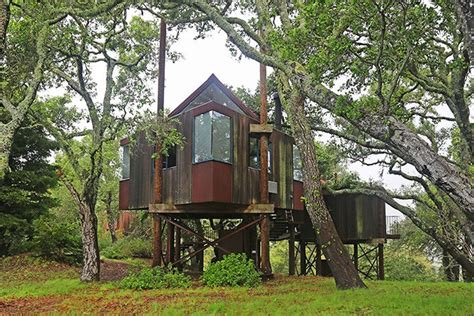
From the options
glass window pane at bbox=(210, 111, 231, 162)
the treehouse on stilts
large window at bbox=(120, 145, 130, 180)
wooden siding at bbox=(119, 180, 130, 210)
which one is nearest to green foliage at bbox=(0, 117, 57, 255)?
wooden siding at bbox=(119, 180, 130, 210)

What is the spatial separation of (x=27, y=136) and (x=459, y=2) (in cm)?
1715

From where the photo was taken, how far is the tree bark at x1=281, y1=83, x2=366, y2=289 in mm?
10562

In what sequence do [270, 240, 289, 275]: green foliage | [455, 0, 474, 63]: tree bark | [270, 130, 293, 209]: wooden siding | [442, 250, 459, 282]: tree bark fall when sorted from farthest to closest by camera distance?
1. [270, 240, 289, 275]: green foliage
2. [442, 250, 459, 282]: tree bark
3. [270, 130, 293, 209]: wooden siding
4. [455, 0, 474, 63]: tree bark

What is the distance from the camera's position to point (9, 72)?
11.7 m

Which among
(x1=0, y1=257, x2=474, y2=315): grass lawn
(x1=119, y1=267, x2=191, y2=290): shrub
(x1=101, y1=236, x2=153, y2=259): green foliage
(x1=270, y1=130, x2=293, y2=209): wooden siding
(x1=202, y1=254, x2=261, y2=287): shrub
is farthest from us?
(x1=101, y1=236, x2=153, y2=259): green foliage

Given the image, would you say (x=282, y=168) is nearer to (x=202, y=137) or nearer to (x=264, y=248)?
(x=264, y=248)

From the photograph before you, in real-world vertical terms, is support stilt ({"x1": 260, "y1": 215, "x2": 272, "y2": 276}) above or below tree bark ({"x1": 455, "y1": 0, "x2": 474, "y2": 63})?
below

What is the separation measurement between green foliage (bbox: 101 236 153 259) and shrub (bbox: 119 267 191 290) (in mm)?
8621

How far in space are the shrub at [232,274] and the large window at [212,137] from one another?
321cm

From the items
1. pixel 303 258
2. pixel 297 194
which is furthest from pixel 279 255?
pixel 297 194

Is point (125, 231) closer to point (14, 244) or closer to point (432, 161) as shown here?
point (14, 244)

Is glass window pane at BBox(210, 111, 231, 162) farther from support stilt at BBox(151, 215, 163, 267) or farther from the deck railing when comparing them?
the deck railing

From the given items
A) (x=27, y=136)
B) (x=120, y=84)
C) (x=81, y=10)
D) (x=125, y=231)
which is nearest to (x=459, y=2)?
(x=81, y=10)

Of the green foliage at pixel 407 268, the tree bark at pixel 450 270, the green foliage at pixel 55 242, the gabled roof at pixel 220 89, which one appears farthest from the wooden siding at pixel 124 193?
the tree bark at pixel 450 270
